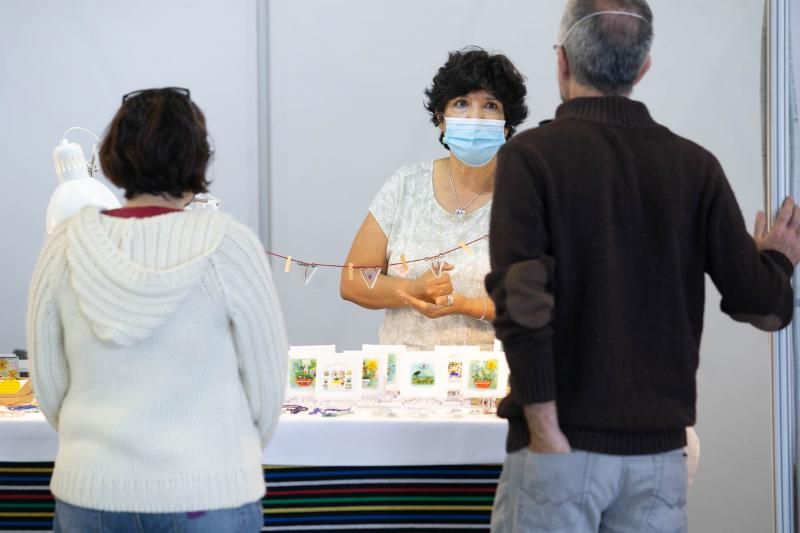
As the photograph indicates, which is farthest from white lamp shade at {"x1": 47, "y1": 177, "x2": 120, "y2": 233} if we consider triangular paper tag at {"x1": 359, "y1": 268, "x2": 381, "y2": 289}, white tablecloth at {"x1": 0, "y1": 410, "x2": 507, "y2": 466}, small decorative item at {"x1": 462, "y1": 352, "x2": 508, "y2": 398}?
small decorative item at {"x1": 462, "y1": 352, "x2": 508, "y2": 398}

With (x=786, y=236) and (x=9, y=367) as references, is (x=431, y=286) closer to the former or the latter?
(x=786, y=236)

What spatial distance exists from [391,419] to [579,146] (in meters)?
1.12

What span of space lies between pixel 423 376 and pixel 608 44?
52.9 inches

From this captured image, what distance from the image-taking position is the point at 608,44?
198cm

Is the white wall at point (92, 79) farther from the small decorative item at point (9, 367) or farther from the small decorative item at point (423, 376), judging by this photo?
the small decorative item at point (423, 376)

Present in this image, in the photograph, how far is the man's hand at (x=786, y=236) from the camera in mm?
2254

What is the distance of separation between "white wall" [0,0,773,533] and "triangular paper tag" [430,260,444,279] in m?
1.82

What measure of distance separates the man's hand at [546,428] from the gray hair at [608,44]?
0.67 m

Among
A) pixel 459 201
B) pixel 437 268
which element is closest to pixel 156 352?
pixel 437 268

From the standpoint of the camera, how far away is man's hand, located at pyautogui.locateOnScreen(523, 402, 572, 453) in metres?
1.90

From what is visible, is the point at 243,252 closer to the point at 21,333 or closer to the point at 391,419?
the point at 391,419

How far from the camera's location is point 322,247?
17.2ft

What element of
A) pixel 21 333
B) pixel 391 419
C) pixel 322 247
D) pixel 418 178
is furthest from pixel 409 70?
pixel 391 419

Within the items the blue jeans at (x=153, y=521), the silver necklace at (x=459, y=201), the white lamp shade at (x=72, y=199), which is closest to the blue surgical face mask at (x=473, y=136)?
the silver necklace at (x=459, y=201)
